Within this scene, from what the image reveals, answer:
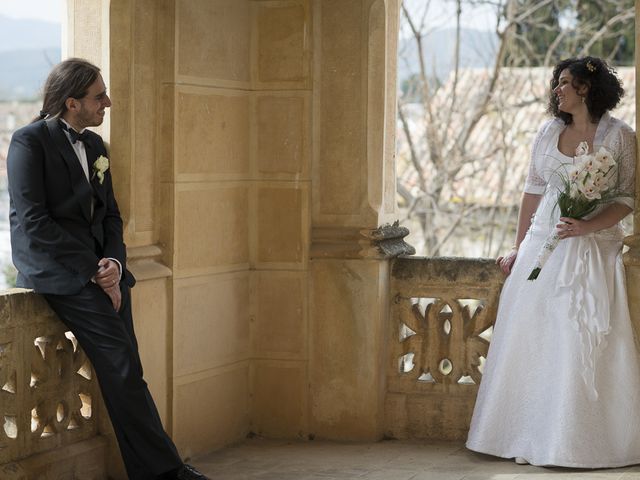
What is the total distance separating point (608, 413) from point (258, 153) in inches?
86.5

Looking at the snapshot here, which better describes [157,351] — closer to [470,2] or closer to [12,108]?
[470,2]

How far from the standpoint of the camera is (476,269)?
243 inches

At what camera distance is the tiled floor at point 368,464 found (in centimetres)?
548

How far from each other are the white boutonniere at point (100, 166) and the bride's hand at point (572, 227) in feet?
6.87

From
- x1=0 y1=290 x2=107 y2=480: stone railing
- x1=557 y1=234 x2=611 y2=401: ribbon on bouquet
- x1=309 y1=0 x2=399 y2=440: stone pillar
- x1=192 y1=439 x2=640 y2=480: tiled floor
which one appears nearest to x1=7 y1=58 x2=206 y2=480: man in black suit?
x1=0 y1=290 x2=107 y2=480: stone railing

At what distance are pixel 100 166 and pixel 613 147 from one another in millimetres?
2343

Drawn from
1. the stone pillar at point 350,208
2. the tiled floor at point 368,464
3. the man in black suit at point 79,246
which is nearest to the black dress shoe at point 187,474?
the man in black suit at point 79,246

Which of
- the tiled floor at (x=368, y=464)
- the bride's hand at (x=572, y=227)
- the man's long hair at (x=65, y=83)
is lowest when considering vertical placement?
the tiled floor at (x=368, y=464)

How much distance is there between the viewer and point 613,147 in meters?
5.65

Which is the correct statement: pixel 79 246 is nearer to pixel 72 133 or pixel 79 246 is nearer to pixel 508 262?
pixel 72 133

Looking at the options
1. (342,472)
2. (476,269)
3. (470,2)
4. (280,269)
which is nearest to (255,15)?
(280,269)

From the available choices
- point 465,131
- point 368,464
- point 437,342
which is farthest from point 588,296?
point 465,131

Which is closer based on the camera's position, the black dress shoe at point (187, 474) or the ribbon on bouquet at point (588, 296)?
the black dress shoe at point (187, 474)

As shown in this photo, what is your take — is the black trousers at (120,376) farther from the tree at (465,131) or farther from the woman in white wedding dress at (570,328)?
the tree at (465,131)
